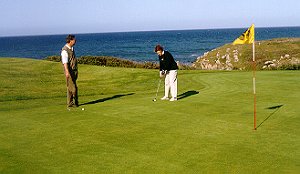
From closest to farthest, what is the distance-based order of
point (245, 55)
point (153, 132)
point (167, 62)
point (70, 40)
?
1. point (153, 132)
2. point (70, 40)
3. point (167, 62)
4. point (245, 55)

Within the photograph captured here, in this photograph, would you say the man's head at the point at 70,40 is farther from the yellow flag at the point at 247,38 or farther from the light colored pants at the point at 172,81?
the yellow flag at the point at 247,38

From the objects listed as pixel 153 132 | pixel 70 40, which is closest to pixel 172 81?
pixel 70 40

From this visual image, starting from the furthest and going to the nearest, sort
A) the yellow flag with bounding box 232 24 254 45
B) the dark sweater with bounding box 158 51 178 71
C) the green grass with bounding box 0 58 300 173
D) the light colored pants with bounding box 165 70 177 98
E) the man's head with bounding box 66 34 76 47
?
the dark sweater with bounding box 158 51 178 71, the light colored pants with bounding box 165 70 177 98, the man's head with bounding box 66 34 76 47, the yellow flag with bounding box 232 24 254 45, the green grass with bounding box 0 58 300 173

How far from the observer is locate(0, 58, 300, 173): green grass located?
20.1ft

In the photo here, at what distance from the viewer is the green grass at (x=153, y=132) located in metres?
6.12

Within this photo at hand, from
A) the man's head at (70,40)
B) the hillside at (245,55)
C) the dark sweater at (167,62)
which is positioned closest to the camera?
the man's head at (70,40)

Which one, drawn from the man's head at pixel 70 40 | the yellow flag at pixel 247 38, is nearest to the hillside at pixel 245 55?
the man's head at pixel 70 40

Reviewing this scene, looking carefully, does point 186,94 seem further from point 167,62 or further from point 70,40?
point 70,40

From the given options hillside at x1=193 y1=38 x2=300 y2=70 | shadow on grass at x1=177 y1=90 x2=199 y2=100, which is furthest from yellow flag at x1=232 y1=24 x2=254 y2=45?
hillside at x1=193 y1=38 x2=300 y2=70

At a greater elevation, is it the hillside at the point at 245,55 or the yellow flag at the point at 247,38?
→ the yellow flag at the point at 247,38

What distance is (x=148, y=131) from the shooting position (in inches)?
323

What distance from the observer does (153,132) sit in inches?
320

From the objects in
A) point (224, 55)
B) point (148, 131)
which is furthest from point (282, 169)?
point (224, 55)

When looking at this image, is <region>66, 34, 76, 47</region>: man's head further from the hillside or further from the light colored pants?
the hillside
